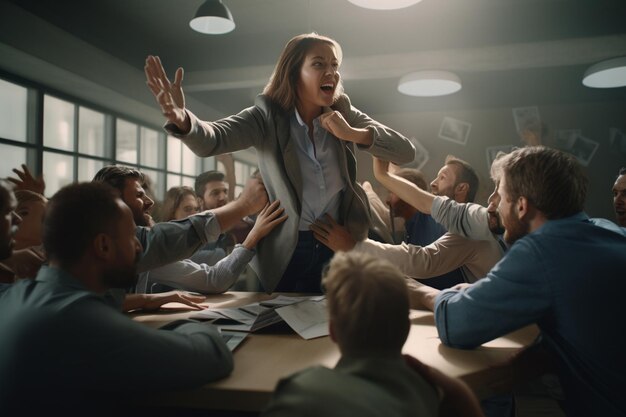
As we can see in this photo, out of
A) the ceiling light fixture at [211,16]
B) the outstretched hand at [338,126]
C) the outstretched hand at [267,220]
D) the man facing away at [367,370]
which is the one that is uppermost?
the ceiling light fixture at [211,16]

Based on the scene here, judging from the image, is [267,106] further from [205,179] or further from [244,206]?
[205,179]

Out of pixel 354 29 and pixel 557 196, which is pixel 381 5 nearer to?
pixel 557 196

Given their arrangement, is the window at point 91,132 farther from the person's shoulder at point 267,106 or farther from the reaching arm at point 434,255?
the reaching arm at point 434,255

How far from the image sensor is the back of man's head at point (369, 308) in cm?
62

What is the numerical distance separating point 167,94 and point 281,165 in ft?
1.45

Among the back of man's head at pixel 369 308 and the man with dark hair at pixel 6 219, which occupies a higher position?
the man with dark hair at pixel 6 219

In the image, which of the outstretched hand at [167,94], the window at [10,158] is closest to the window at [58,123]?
the window at [10,158]

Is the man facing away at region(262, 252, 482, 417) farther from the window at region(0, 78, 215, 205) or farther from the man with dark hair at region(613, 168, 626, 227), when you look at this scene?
the window at region(0, 78, 215, 205)

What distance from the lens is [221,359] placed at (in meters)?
0.81

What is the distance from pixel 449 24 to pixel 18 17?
3686 millimetres

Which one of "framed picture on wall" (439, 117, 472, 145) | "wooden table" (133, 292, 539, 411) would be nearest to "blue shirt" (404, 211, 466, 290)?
"wooden table" (133, 292, 539, 411)

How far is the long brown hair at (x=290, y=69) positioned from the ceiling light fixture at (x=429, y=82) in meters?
2.26

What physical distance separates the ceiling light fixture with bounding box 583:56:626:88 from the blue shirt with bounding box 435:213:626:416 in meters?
3.42

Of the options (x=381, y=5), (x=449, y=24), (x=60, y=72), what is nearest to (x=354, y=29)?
(x=449, y=24)
